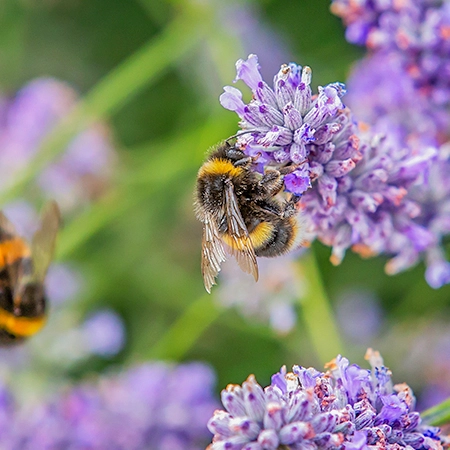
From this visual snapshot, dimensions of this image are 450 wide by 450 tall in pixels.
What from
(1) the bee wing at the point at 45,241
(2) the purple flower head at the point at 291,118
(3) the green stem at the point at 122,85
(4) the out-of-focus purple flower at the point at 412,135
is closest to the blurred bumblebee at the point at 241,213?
(2) the purple flower head at the point at 291,118

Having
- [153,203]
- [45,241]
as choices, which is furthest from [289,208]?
[153,203]

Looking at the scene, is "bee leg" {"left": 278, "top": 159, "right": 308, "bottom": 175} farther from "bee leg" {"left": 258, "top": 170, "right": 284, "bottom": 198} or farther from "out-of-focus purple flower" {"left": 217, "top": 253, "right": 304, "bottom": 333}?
"out-of-focus purple flower" {"left": 217, "top": 253, "right": 304, "bottom": 333}

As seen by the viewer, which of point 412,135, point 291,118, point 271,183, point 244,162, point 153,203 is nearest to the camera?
point 291,118

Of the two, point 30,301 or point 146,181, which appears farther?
point 146,181

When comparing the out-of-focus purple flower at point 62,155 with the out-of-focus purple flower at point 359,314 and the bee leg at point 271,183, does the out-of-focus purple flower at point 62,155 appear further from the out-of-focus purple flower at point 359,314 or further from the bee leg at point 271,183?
the bee leg at point 271,183

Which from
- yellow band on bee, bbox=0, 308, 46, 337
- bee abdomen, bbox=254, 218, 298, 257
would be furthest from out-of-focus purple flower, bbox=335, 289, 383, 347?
bee abdomen, bbox=254, 218, 298, 257

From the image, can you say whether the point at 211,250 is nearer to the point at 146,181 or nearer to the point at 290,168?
the point at 290,168
